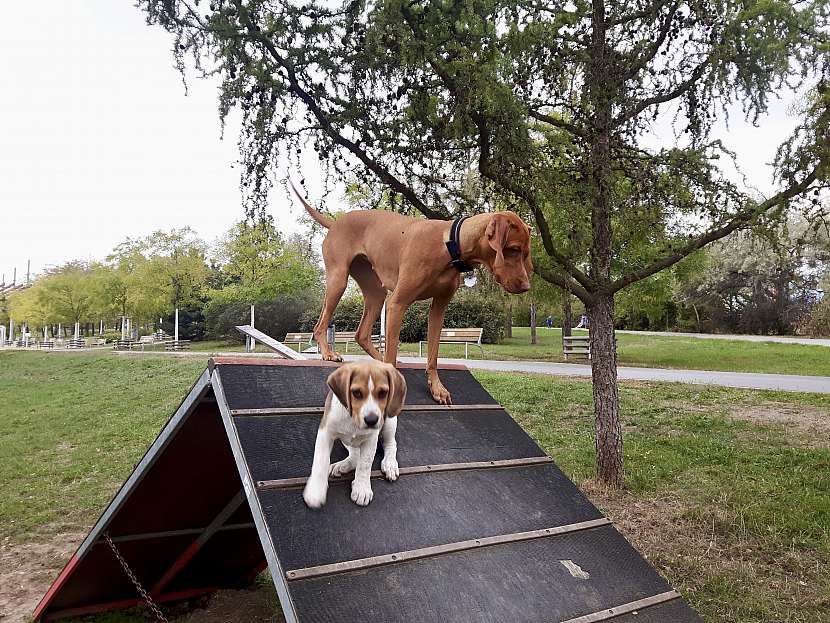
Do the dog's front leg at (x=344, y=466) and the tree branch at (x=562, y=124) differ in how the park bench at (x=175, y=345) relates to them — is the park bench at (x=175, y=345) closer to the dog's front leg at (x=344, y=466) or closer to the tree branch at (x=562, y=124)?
the tree branch at (x=562, y=124)

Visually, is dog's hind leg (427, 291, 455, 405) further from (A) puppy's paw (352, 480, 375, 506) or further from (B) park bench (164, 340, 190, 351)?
(B) park bench (164, 340, 190, 351)

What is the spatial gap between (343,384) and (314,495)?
488 mm

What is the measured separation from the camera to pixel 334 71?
548cm

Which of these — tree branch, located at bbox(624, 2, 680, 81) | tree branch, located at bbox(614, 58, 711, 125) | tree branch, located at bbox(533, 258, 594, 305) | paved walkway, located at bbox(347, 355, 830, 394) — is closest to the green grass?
tree branch, located at bbox(533, 258, 594, 305)

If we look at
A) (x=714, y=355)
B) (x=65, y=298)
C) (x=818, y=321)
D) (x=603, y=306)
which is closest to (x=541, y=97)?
Result: (x=603, y=306)

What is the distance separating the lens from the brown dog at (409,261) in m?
3.27

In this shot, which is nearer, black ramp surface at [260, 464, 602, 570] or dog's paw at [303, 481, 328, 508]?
black ramp surface at [260, 464, 602, 570]

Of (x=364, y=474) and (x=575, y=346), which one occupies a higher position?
(x=575, y=346)

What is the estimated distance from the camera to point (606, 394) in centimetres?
675

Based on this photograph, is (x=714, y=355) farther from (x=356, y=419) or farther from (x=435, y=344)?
(x=356, y=419)

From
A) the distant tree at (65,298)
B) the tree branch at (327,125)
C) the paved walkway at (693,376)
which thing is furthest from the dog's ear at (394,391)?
the distant tree at (65,298)

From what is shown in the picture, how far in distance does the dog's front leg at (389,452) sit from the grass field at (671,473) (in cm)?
271

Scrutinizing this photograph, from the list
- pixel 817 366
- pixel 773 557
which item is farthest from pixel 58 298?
pixel 773 557

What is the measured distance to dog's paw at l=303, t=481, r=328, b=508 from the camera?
2.64 meters
